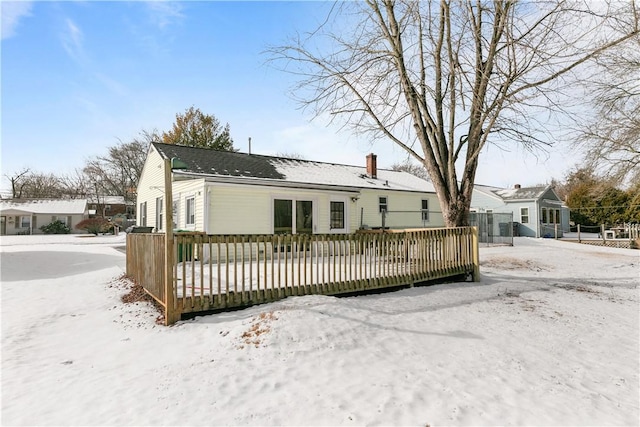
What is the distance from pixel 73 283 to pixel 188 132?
29309 millimetres

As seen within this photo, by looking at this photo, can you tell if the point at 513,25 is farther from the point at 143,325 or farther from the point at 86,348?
the point at 86,348

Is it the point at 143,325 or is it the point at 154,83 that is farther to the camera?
the point at 154,83

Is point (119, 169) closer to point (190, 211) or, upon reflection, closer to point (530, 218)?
point (190, 211)

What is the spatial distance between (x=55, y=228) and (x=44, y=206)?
4.86 meters

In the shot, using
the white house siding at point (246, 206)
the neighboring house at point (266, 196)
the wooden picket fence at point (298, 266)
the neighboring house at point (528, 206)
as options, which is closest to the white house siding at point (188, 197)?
the neighboring house at point (266, 196)

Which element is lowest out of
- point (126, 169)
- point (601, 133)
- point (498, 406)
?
point (498, 406)

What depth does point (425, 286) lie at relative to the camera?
306 inches

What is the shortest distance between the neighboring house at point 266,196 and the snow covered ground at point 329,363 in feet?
20.6

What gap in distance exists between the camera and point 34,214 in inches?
1463

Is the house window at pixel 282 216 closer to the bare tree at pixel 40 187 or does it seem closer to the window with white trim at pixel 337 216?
the window with white trim at pixel 337 216

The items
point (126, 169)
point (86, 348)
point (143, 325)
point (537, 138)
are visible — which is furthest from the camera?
point (126, 169)

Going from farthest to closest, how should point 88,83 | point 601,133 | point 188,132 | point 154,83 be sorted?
point 188,132, point 601,133, point 88,83, point 154,83

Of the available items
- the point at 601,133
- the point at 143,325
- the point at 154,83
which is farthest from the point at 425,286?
the point at 601,133

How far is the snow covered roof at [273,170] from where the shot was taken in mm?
14000
